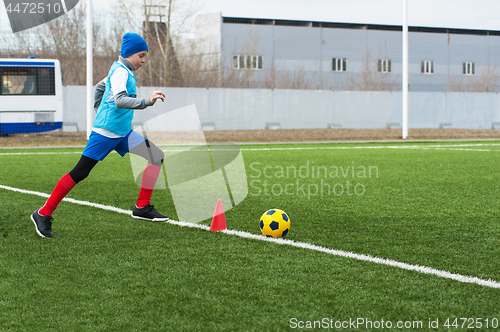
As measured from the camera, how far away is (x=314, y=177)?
30.3 ft

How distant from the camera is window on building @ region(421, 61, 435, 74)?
48.9 m

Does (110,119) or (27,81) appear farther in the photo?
(27,81)

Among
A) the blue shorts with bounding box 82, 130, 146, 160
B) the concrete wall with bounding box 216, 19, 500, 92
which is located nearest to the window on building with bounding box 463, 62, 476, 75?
the concrete wall with bounding box 216, 19, 500, 92

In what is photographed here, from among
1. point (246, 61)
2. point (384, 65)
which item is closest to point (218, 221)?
point (246, 61)

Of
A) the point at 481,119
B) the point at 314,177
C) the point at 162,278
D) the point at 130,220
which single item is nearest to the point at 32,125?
the point at 314,177

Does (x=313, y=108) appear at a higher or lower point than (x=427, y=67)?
lower

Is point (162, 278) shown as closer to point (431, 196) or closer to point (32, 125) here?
point (431, 196)

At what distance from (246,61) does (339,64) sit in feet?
32.5

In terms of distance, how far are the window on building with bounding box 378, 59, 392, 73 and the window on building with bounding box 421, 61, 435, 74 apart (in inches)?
158

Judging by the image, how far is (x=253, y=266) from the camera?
3.78m

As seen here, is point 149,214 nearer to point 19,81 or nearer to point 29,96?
point 29,96

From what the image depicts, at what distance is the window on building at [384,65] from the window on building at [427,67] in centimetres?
402

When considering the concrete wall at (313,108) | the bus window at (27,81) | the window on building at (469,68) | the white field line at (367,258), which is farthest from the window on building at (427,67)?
the white field line at (367,258)

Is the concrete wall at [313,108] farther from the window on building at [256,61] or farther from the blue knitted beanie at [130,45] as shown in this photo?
the blue knitted beanie at [130,45]
